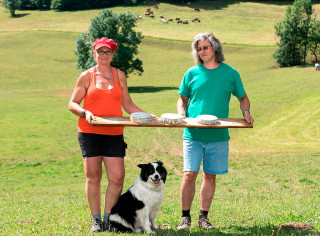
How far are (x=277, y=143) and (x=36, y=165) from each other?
14108 mm

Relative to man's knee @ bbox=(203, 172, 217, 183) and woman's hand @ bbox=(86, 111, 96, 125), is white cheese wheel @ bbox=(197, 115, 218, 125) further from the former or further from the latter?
woman's hand @ bbox=(86, 111, 96, 125)

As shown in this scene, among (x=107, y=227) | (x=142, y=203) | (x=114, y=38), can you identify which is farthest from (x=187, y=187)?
(x=114, y=38)

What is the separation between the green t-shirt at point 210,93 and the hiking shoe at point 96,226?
1881mm

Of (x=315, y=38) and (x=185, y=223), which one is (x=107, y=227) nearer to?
(x=185, y=223)

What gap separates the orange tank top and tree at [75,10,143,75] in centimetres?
5167

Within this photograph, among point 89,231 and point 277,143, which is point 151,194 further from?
point 277,143

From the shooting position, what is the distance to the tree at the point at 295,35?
66625mm

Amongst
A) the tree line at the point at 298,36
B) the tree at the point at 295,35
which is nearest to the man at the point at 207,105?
the tree at the point at 295,35

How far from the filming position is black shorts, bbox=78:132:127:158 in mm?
6395

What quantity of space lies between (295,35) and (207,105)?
219 feet

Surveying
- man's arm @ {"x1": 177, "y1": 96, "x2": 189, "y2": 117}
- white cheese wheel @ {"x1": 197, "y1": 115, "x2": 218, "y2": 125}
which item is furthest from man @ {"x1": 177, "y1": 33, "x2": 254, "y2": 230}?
white cheese wheel @ {"x1": 197, "y1": 115, "x2": 218, "y2": 125}

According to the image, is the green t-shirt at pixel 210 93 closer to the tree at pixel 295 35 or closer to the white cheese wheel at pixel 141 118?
the white cheese wheel at pixel 141 118

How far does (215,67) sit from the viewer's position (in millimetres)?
6691

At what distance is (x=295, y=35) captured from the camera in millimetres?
68500
